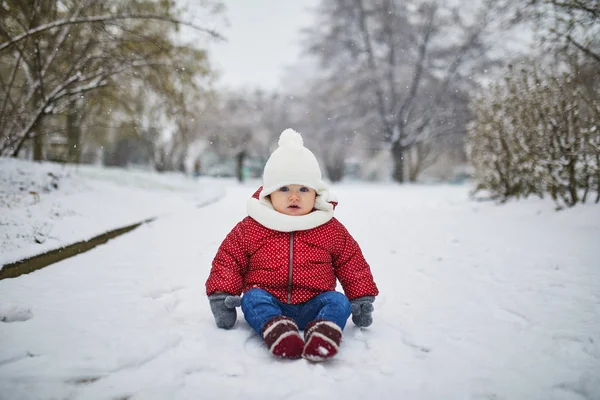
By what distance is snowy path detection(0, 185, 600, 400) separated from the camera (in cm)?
153

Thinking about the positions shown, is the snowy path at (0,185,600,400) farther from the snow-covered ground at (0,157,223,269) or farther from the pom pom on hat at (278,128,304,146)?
the pom pom on hat at (278,128,304,146)

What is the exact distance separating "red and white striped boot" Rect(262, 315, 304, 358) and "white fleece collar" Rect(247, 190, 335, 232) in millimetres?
542

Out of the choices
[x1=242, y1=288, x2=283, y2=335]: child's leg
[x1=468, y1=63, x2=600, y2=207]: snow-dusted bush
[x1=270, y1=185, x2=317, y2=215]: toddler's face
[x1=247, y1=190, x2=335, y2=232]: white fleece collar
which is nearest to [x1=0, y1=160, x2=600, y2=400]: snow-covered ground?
[x1=242, y1=288, x2=283, y2=335]: child's leg

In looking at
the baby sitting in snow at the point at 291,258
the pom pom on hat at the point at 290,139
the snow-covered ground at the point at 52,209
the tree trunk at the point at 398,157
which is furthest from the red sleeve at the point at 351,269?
the tree trunk at the point at 398,157

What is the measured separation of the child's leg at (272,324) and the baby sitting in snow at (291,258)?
0.4 inches

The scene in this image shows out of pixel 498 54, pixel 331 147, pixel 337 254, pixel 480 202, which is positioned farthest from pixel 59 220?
pixel 331 147

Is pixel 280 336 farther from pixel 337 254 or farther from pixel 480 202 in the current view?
pixel 480 202

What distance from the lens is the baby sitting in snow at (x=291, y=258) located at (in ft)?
6.56

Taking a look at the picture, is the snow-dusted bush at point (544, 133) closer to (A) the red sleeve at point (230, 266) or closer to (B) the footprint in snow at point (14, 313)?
(A) the red sleeve at point (230, 266)

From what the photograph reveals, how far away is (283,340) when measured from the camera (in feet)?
5.48

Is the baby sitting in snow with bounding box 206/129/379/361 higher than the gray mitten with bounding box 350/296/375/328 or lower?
higher

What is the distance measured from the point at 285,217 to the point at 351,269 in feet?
1.67

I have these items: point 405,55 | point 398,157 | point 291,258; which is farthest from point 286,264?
point 405,55

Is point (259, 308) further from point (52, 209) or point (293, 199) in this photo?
point (52, 209)
